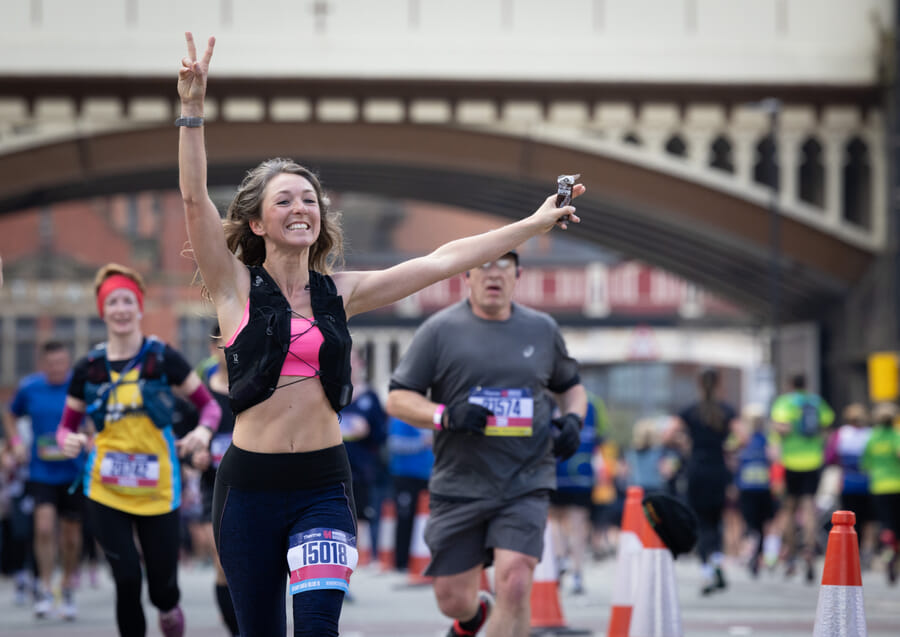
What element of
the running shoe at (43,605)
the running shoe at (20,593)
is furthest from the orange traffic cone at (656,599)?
the running shoe at (20,593)

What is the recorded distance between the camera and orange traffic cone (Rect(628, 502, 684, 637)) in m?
7.61

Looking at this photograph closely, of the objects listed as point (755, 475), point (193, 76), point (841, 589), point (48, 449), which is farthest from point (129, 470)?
point (755, 475)

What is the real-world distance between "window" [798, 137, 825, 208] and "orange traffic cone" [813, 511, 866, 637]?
83.0ft

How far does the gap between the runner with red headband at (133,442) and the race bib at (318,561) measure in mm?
2710

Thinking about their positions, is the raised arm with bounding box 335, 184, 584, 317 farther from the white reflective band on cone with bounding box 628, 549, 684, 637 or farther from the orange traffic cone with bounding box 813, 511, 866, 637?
the white reflective band on cone with bounding box 628, 549, 684, 637

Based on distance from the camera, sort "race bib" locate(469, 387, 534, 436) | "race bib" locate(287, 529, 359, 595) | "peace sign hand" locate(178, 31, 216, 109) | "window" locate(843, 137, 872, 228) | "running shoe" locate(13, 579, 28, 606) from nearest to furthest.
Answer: "peace sign hand" locate(178, 31, 216, 109) < "race bib" locate(287, 529, 359, 595) < "race bib" locate(469, 387, 534, 436) < "running shoe" locate(13, 579, 28, 606) < "window" locate(843, 137, 872, 228)

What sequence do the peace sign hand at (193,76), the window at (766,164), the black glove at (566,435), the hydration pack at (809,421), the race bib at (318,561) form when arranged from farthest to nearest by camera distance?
1. the window at (766,164)
2. the hydration pack at (809,421)
3. the black glove at (566,435)
4. the race bib at (318,561)
5. the peace sign hand at (193,76)

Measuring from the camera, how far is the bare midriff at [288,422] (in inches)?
204

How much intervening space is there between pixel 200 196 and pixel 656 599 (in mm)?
3509

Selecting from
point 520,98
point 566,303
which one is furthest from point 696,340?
point 520,98

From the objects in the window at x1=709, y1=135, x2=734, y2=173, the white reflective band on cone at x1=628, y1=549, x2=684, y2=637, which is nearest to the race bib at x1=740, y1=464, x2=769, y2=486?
the white reflective band on cone at x1=628, y1=549, x2=684, y2=637

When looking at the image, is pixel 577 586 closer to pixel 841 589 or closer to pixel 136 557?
pixel 136 557

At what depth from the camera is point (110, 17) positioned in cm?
2889

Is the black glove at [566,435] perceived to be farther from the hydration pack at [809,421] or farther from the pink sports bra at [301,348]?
the hydration pack at [809,421]
